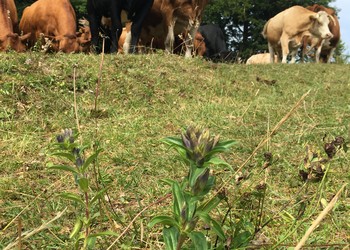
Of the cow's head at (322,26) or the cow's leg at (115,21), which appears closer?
the cow's leg at (115,21)

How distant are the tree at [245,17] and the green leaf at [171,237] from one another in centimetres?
2971

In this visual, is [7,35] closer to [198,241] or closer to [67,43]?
[67,43]

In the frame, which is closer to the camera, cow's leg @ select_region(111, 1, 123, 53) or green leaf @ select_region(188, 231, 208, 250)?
green leaf @ select_region(188, 231, 208, 250)

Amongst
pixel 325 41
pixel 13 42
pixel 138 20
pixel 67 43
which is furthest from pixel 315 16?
pixel 13 42

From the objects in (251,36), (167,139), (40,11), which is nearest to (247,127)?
(167,139)

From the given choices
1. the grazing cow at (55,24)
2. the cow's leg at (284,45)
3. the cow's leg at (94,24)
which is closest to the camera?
the cow's leg at (94,24)

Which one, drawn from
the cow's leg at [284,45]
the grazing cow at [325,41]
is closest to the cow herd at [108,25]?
the cow's leg at [284,45]

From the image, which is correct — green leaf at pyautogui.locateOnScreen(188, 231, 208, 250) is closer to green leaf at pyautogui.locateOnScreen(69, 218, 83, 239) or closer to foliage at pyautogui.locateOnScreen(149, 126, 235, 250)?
foliage at pyautogui.locateOnScreen(149, 126, 235, 250)

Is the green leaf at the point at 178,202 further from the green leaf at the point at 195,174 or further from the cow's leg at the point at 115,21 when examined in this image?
the cow's leg at the point at 115,21

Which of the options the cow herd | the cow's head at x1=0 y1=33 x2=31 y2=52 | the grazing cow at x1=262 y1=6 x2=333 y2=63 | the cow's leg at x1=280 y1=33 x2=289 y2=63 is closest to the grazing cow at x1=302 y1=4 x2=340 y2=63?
the grazing cow at x1=262 y1=6 x2=333 y2=63

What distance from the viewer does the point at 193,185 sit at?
3.11ft

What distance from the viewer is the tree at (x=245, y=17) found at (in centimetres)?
3098

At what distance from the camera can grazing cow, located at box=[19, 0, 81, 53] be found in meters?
8.09

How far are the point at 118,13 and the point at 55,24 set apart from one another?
2.13m
